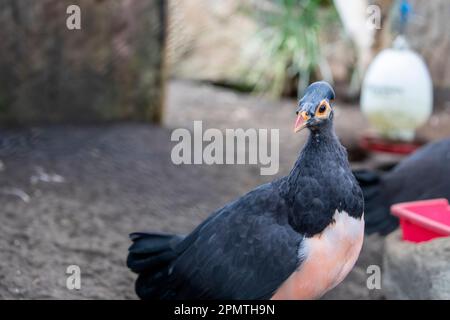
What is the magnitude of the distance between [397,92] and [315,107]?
283 cm

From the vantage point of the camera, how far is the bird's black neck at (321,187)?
1.79 meters

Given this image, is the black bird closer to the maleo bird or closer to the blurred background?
the blurred background

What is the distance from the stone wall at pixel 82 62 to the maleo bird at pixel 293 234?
2196mm

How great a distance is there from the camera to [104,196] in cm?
325

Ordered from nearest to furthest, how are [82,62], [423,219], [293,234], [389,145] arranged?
[293,234] < [423,219] < [82,62] < [389,145]

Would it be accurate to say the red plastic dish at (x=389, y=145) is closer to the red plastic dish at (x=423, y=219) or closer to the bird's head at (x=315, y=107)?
the red plastic dish at (x=423, y=219)

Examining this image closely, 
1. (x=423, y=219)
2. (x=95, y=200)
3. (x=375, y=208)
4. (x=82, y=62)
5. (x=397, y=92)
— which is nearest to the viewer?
(x=423, y=219)

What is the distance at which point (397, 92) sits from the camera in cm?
439

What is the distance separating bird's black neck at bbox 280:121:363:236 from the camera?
1793 mm

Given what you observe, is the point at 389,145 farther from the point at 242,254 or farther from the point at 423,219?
the point at 242,254

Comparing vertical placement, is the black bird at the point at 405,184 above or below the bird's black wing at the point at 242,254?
above

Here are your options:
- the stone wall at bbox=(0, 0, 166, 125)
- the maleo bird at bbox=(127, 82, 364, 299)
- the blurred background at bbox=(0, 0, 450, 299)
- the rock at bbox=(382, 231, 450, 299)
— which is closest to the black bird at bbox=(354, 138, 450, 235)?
the blurred background at bbox=(0, 0, 450, 299)

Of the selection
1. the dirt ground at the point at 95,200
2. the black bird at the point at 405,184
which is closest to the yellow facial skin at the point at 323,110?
the dirt ground at the point at 95,200

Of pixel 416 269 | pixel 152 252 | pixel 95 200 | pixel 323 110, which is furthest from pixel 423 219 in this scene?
pixel 95 200
